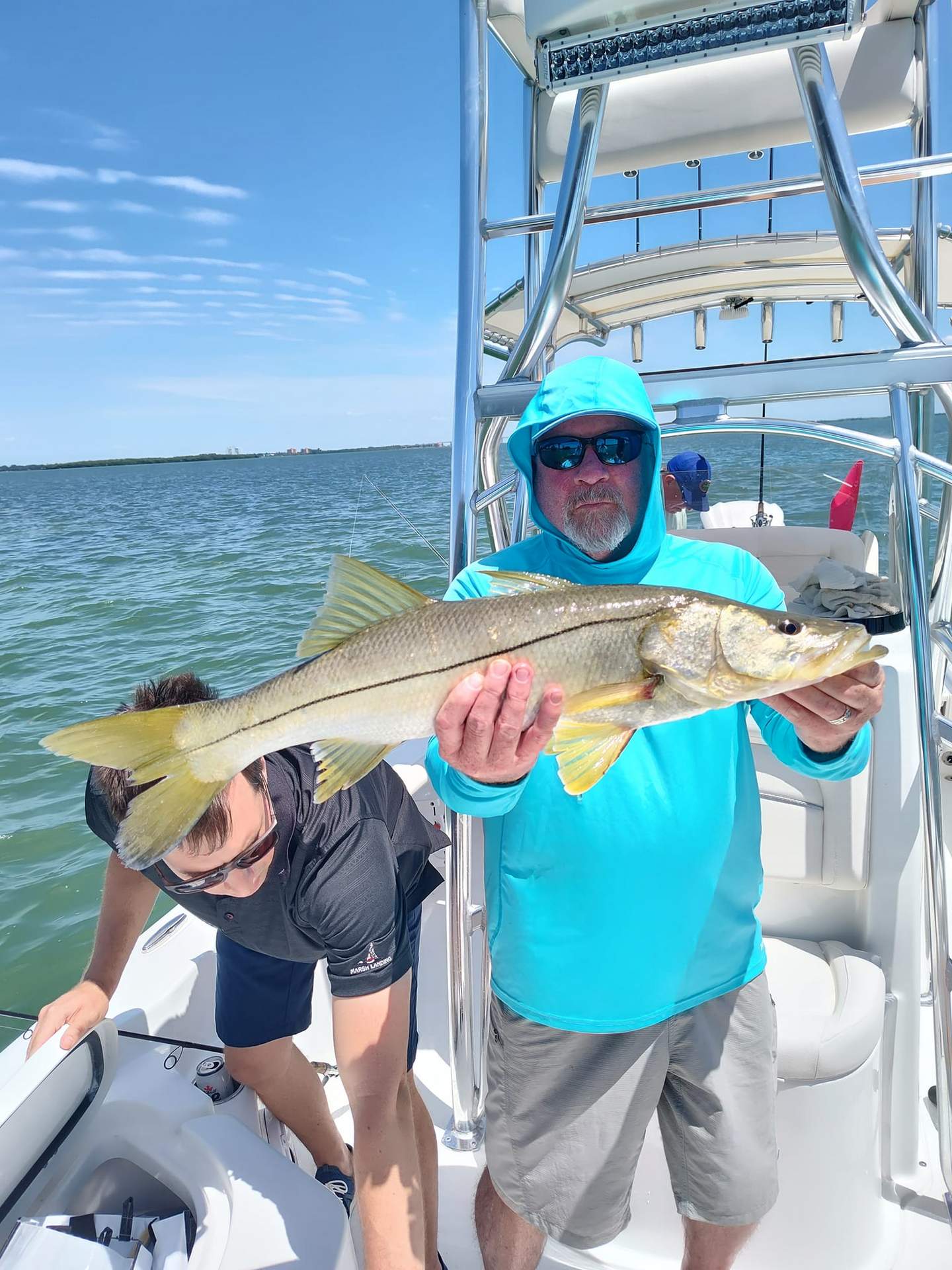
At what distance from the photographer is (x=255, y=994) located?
2.61 m

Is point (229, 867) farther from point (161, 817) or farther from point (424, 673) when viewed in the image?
point (424, 673)

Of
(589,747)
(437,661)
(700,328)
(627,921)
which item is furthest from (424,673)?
(700,328)

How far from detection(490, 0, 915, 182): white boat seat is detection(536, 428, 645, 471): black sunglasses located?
40.7 inches

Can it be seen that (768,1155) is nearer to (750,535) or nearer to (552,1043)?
(552,1043)

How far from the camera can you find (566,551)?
2.18 meters

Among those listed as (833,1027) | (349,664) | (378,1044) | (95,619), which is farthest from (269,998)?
(95,619)

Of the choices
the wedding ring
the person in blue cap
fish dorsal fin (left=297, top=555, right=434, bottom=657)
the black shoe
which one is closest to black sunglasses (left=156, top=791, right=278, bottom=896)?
fish dorsal fin (left=297, top=555, right=434, bottom=657)

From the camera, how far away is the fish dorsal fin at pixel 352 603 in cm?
175

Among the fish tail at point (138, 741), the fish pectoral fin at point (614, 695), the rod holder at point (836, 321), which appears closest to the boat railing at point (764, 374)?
the fish pectoral fin at point (614, 695)

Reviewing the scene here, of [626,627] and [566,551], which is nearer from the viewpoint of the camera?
[626,627]

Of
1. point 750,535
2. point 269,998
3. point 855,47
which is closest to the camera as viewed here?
point 855,47

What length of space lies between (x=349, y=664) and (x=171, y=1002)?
2437 millimetres

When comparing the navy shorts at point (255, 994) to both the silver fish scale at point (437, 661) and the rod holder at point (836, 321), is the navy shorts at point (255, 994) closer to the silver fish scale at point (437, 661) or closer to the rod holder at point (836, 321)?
the silver fish scale at point (437, 661)

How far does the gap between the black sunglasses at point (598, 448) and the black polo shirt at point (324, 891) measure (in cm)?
111
